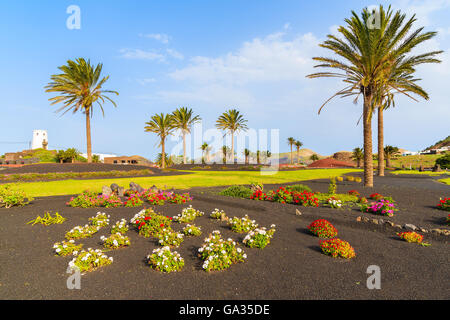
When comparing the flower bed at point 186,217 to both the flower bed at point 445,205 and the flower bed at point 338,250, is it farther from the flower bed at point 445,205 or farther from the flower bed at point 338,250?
the flower bed at point 445,205

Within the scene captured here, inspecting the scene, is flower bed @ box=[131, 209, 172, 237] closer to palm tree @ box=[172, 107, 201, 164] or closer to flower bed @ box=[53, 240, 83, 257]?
flower bed @ box=[53, 240, 83, 257]

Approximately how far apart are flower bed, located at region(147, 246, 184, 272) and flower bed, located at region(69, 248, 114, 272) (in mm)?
873

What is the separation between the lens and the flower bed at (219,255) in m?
4.59

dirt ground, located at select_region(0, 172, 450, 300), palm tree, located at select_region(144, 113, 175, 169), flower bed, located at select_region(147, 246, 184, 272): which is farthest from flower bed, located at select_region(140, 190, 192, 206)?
palm tree, located at select_region(144, 113, 175, 169)

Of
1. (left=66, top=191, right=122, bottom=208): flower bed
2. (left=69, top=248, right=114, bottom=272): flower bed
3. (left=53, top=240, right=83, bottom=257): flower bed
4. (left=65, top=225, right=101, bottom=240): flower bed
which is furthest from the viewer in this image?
(left=66, top=191, right=122, bottom=208): flower bed

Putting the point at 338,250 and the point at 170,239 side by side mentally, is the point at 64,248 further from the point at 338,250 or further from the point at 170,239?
the point at 338,250

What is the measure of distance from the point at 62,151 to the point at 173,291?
154 feet

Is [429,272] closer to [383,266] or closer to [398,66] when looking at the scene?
[383,266]

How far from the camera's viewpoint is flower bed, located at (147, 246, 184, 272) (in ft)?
14.7

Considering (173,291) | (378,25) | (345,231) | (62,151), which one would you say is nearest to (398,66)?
(378,25)

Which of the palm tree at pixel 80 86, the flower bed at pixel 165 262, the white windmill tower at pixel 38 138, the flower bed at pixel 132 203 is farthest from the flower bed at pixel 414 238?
the white windmill tower at pixel 38 138

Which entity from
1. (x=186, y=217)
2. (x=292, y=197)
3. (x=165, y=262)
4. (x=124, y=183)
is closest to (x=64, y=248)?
(x=165, y=262)

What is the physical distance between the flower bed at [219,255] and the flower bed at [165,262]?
0.48m

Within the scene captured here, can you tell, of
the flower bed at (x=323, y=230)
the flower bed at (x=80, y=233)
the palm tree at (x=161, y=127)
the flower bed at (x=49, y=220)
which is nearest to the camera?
the flower bed at (x=80, y=233)
